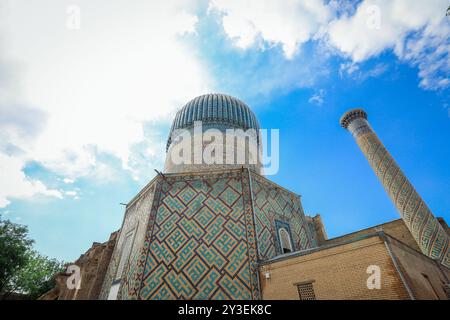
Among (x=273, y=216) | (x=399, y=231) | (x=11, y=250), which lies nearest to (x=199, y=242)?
(x=273, y=216)

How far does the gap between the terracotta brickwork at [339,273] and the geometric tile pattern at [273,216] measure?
3.33 ft

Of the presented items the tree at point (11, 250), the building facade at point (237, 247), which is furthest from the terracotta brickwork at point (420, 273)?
the tree at point (11, 250)

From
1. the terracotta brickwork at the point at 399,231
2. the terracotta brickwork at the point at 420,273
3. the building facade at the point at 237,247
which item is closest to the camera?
the terracotta brickwork at the point at 420,273

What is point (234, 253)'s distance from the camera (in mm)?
6359

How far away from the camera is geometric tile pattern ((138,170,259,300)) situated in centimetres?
584

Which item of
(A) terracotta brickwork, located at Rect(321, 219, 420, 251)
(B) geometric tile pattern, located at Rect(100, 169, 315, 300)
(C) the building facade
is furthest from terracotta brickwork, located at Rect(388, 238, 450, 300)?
(B) geometric tile pattern, located at Rect(100, 169, 315, 300)

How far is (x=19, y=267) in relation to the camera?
12.8 metres

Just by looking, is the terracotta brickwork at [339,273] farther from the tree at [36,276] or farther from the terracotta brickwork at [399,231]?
the tree at [36,276]

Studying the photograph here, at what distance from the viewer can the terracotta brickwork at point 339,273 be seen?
4.20m

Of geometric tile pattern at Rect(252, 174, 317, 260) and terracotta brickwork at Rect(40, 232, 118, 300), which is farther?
terracotta brickwork at Rect(40, 232, 118, 300)

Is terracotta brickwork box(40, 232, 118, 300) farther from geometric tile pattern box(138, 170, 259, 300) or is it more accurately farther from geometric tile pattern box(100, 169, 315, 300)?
geometric tile pattern box(138, 170, 259, 300)

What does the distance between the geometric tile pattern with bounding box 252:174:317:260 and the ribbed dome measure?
330 cm
